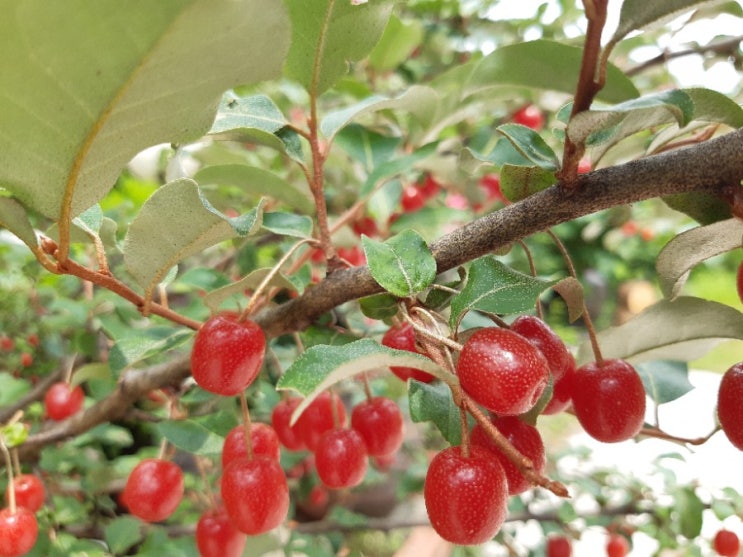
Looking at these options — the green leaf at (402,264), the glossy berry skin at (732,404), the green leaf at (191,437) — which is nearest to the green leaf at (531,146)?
the green leaf at (402,264)

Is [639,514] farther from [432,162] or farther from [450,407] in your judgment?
[450,407]

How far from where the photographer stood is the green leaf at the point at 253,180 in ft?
2.13

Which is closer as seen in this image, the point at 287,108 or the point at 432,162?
the point at 432,162

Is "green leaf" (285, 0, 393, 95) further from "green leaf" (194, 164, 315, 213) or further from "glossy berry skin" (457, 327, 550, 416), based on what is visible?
"glossy berry skin" (457, 327, 550, 416)

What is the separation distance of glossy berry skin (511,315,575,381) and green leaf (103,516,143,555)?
0.74m

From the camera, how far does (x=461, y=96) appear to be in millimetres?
695

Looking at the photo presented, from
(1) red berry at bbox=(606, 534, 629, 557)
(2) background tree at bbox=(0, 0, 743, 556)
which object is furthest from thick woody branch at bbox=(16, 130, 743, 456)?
(1) red berry at bbox=(606, 534, 629, 557)

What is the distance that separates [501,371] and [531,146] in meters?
0.21

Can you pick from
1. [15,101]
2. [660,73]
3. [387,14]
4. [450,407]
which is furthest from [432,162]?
[660,73]

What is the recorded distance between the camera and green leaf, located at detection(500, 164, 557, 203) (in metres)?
0.45

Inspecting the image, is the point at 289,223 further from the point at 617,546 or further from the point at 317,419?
the point at 617,546

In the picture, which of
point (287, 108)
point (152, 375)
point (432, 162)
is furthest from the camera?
point (287, 108)

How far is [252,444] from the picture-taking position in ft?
1.95

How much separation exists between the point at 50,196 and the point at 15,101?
8 cm
